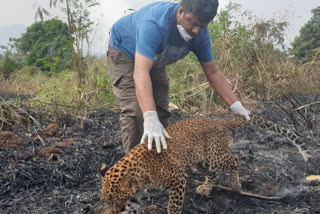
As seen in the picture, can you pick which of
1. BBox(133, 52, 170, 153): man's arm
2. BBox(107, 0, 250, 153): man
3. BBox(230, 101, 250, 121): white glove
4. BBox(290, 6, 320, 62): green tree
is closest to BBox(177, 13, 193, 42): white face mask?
BBox(107, 0, 250, 153): man

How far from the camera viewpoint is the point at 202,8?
285 centimetres

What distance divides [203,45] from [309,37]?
947 inches

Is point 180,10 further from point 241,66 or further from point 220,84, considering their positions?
point 241,66

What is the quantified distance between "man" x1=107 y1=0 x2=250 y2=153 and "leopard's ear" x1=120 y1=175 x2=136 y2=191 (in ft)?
1.14

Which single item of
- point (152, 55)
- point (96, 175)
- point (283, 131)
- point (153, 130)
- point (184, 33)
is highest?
point (184, 33)

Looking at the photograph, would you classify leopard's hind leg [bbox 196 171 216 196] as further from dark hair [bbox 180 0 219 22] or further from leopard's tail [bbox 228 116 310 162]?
dark hair [bbox 180 0 219 22]

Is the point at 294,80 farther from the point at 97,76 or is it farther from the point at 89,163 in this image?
the point at 89,163

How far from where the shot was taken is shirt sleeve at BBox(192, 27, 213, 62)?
3.41 meters

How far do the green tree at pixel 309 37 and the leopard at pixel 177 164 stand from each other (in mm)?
21169

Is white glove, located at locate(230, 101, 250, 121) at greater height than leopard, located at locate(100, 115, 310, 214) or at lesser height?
greater

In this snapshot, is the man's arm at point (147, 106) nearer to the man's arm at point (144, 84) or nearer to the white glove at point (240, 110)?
the man's arm at point (144, 84)

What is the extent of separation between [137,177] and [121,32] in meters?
1.89

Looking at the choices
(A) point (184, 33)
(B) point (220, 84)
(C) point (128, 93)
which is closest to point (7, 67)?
(C) point (128, 93)

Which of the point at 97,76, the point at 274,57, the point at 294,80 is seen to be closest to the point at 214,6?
the point at 97,76
